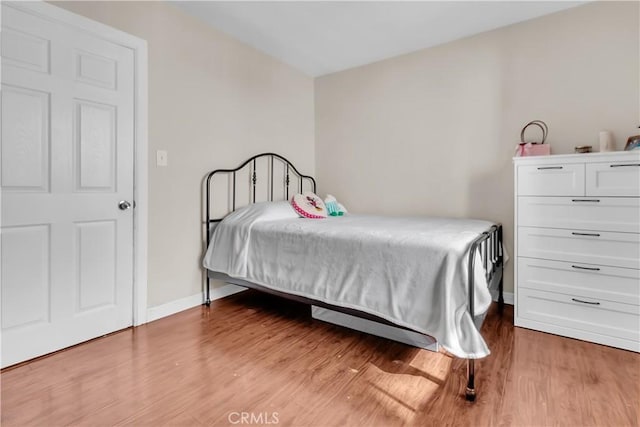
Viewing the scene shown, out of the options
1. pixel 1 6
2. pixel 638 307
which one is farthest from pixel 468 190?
pixel 1 6

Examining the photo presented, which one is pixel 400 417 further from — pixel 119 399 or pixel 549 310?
pixel 549 310

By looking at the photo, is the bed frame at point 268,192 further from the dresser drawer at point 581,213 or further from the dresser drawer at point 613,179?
the dresser drawer at point 613,179

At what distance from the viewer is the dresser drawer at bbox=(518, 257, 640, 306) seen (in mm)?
1941

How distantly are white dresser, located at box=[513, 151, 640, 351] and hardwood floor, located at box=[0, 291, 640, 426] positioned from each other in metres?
0.15

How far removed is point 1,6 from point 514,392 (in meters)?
3.13

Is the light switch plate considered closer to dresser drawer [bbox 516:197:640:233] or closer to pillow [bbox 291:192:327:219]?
pillow [bbox 291:192:327:219]

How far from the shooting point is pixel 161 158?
2408 mm

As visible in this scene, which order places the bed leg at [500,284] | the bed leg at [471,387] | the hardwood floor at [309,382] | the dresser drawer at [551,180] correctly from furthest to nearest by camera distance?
1. the bed leg at [500,284]
2. the dresser drawer at [551,180]
3. the bed leg at [471,387]
4. the hardwood floor at [309,382]

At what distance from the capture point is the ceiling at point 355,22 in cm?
245

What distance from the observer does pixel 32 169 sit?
5.89 feet

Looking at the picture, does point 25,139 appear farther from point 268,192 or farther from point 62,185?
point 268,192

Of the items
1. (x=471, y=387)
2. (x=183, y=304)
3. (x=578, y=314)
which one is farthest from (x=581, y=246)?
(x=183, y=304)

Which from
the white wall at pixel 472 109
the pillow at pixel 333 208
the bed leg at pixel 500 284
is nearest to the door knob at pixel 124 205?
the pillow at pixel 333 208

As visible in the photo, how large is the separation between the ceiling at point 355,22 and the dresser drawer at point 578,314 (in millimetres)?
2110
